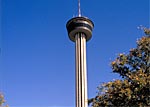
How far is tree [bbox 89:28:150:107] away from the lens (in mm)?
20422

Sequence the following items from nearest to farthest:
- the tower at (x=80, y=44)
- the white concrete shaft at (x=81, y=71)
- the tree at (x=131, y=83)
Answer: the tree at (x=131, y=83) → the white concrete shaft at (x=81, y=71) → the tower at (x=80, y=44)

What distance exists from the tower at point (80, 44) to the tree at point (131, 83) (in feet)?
153

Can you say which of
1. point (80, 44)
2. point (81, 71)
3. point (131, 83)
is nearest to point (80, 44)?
point (80, 44)

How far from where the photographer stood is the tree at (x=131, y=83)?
67.0 ft

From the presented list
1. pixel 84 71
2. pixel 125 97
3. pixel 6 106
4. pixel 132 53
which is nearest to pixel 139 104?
pixel 125 97

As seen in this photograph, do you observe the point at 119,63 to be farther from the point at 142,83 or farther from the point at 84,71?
the point at 84,71

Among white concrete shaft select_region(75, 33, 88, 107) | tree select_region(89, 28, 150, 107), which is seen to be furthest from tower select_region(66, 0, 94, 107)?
tree select_region(89, 28, 150, 107)

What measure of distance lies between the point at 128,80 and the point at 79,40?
57.4 meters

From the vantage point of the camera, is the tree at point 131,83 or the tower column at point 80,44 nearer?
the tree at point 131,83

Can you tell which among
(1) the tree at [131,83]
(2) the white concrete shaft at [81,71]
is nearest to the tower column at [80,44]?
(2) the white concrete shaft at [81,71]

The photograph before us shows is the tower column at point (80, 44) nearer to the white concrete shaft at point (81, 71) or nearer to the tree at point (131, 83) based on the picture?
the white concrete shaft at point (81, 71)

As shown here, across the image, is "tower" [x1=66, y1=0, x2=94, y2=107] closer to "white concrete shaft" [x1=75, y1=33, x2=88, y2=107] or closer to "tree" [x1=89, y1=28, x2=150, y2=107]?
"white concrete shaft" [x1=75, y1=33, x2=88, y2=107]

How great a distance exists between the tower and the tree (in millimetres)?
46667

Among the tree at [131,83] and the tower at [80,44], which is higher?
the tower at [80,44]
